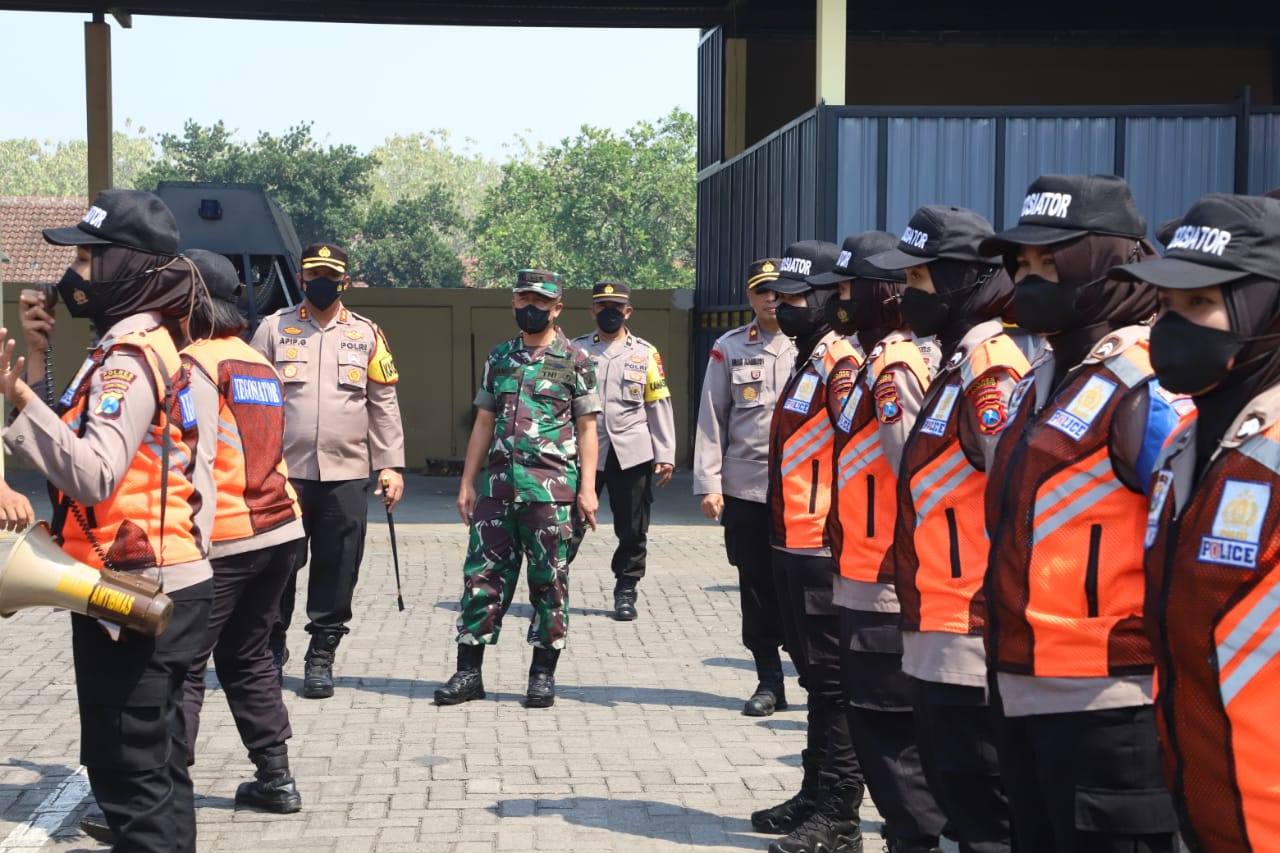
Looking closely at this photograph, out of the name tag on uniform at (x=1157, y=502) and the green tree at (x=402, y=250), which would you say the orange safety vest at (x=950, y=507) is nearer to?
the name tag on uniform at (x=1157, y=502)

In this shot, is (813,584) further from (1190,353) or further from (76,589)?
(1190,353)

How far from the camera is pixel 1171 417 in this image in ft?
10.1

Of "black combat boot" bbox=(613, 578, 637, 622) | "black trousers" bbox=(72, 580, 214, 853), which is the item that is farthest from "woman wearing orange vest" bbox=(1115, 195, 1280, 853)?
"black combat boot" bbox=(613, 578, 637, 622)

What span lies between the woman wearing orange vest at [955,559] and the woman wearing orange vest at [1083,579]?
46cm

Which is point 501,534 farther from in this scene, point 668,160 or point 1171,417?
point 668,160

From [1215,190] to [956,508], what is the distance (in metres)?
11.8

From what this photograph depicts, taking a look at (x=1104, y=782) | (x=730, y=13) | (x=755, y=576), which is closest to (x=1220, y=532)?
(x=1104, y=782)

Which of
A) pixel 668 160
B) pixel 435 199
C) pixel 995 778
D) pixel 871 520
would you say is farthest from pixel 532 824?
pixel 668 160

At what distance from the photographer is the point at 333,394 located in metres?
7.87

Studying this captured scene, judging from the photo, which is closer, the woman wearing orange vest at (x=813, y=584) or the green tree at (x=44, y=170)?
the woman wearing orange vest at (x=813, y=584)

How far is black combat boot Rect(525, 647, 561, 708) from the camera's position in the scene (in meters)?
7.61

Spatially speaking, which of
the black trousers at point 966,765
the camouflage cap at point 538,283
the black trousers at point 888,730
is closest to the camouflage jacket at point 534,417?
→ the camouflage cap at point 538,283

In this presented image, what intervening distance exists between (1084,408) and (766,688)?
14.8 ft

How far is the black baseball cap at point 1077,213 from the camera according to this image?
11.1ft
